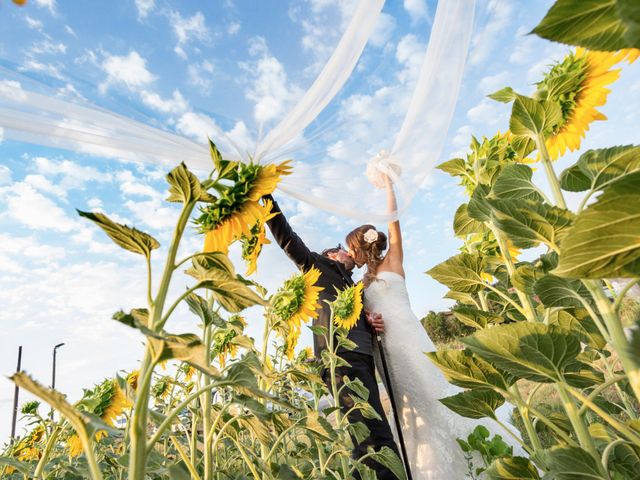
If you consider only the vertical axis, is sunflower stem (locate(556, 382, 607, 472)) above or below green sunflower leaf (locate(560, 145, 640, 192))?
below

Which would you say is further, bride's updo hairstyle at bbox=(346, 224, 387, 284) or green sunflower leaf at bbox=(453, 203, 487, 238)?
bride's updo hairstyle at bbox=(346, 224, 387, 284)

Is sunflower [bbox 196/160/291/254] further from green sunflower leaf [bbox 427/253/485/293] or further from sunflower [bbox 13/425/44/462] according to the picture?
sunflower [bbox 13/425/44/462]

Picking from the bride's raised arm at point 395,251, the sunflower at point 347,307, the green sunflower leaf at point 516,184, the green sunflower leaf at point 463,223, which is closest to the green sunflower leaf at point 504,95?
the green sunflower leaf at point 516,184

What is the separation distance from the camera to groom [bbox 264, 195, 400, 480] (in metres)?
2.03

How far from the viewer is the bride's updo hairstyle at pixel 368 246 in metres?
2.91

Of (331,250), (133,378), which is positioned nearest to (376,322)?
(331,250)

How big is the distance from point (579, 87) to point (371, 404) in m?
1.85

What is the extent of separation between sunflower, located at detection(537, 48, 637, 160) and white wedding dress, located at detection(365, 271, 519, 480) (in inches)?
64.4

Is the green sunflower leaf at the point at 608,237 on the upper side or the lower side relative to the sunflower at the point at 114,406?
lower

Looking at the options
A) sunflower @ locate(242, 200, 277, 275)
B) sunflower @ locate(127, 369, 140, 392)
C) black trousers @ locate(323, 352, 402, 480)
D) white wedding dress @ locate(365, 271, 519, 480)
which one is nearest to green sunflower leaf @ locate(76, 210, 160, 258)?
sunflower @ locate(242, 200, 277, 275)

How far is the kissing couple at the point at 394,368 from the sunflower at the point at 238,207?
4.06 feet

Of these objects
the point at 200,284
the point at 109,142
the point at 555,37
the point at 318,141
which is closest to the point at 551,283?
the point at 555,37

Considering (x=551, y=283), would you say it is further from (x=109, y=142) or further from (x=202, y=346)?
(x=109, y=142)

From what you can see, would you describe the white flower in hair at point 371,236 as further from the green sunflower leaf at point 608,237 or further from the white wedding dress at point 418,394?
the green sunflower leaf at point 608,237
